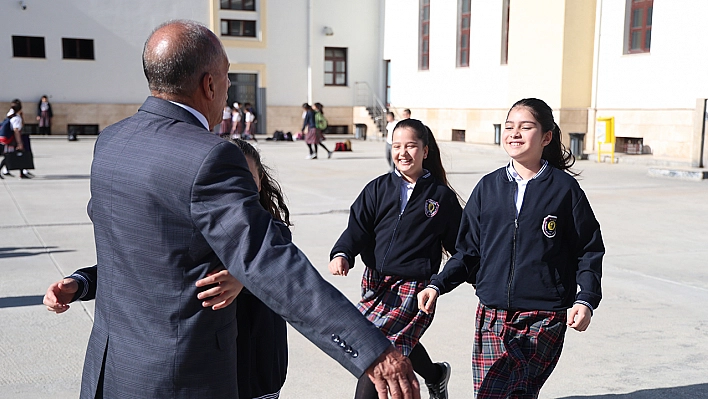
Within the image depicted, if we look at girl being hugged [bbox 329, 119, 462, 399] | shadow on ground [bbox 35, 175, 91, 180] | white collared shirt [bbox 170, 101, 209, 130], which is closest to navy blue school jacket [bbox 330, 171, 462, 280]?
girl being hugged [bbox 329, 119, 462, 399]

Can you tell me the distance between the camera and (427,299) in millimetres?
3295

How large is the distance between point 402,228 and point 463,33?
25.3m

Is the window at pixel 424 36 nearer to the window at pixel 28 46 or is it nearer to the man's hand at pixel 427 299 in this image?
the window at pixel 28 46

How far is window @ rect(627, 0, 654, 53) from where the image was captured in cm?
2033

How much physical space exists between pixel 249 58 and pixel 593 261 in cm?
3169

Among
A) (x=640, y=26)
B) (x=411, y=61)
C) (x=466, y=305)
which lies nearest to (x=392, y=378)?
(x=466, y=305)

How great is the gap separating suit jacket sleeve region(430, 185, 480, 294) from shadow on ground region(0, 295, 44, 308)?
3.79 meters

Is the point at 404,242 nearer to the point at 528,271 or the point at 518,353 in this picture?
the point at 528,271

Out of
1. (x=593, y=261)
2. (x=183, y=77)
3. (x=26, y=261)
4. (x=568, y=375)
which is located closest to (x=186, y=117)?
(x=183, y=77)

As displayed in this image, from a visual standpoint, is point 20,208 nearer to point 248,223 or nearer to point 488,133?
point 248,223

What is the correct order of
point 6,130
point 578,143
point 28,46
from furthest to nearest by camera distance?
point 28,46
point 578,143
point 6,130

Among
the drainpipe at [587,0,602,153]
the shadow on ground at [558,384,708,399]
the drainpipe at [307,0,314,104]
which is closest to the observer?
the shadow on ground at [558,384,708,399]

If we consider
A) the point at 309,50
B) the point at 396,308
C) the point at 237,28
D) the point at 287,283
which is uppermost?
the point at 237,28

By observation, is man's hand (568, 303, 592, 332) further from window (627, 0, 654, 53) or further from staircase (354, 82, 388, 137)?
staircase (354, 82, 388, 137)
